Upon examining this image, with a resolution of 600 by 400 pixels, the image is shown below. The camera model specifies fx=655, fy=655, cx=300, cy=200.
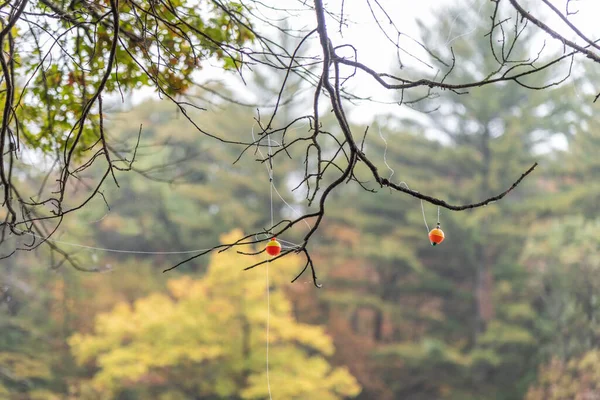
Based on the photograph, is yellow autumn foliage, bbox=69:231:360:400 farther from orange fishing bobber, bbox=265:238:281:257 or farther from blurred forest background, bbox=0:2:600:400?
orange fishing bobber, bbox=265:238:281:257

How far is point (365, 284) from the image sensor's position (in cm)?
1034

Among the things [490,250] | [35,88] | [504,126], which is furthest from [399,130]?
[35,88]

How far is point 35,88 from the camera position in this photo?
2.22 m

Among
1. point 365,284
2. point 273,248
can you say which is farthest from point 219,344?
point 273,248

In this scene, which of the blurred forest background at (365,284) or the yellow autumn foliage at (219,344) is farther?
the blurred forest background at (365,284)

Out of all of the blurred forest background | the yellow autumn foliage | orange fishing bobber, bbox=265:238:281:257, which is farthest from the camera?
the blurred forest background

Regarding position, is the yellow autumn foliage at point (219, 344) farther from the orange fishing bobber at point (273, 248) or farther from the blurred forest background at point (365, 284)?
the orange fishing bobber at point (273, 248)

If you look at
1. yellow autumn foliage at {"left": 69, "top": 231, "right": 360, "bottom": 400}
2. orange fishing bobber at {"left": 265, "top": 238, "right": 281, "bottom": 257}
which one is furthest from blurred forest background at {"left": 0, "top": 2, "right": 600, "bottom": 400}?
orange fishing bobber at {"left": 265, "top": 238, "right": 281, "bottom": 257}

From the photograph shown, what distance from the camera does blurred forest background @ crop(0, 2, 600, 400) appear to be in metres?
7.62

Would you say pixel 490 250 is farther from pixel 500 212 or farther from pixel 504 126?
pixel 504 126

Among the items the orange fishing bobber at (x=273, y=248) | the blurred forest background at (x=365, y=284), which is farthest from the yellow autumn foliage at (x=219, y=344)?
the orange fishing bobber at (x=273, y=248)

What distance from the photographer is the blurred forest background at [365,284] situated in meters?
7.62

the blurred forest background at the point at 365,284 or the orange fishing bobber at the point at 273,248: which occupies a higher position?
the blurred forest background at the point at 365,284

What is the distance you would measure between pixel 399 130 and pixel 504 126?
1.71 meters
